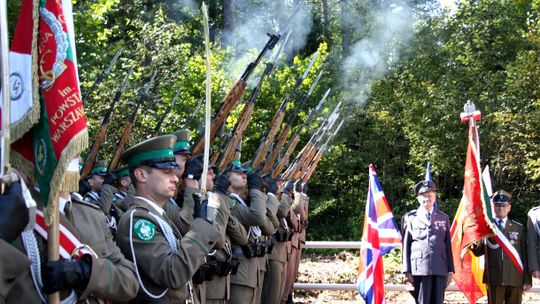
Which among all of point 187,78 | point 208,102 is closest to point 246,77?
point 208,102

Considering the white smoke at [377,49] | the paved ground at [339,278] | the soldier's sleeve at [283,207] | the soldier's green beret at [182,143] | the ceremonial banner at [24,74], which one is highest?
the white smoke at [377,49]

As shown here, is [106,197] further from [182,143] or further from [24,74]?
[24,74]

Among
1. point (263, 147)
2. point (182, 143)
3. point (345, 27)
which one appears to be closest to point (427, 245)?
point (263, 147)

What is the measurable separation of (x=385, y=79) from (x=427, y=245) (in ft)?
53.6

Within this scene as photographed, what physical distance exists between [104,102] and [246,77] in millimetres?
5982

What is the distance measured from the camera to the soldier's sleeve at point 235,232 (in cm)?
713

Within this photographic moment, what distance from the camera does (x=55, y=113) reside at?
3832 millimetres

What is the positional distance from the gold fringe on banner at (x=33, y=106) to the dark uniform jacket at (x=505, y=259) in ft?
26.4

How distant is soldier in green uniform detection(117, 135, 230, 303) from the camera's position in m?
4.83

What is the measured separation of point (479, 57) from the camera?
24500mm

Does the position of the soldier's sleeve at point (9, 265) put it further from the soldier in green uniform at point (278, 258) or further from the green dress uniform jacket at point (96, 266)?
the soldier in green uniform at point (278, 258)

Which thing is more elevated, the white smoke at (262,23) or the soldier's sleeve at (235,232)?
the white smoke at (262,23)

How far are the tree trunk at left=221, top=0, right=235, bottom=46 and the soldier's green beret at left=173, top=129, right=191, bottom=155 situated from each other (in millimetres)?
19559

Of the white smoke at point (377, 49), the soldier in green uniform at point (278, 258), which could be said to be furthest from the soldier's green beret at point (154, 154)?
the white smoke at point (377, 49)
